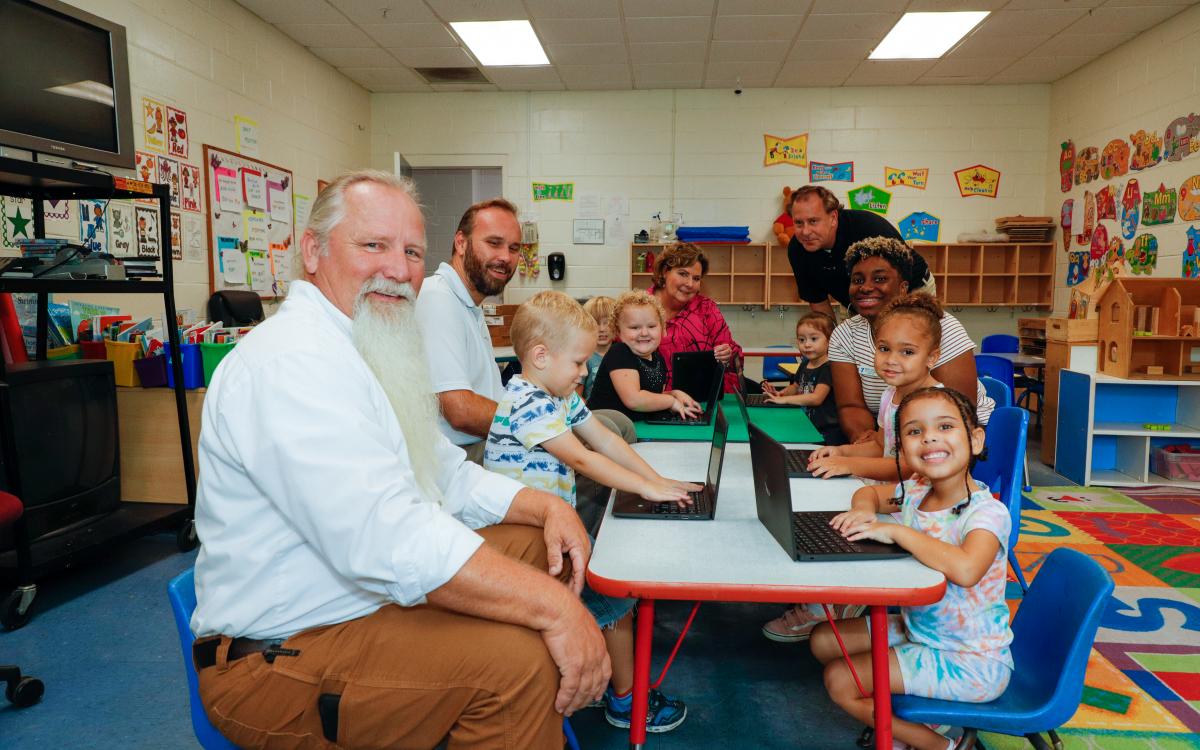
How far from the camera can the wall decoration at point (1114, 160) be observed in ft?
18.2

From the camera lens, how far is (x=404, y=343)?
58.8 inches

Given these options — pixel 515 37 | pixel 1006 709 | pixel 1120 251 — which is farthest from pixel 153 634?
pixel 1120 251

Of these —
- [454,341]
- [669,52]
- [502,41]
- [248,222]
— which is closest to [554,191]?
[502,41]

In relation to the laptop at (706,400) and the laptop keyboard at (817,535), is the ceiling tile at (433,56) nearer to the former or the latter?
the laptop at (706,400)

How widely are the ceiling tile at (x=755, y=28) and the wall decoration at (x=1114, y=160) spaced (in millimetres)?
2586

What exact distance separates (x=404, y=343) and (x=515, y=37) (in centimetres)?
482

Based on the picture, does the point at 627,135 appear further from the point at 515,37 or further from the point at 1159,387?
the point at 1159,387

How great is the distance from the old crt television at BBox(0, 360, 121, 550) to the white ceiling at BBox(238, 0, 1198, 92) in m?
3.02

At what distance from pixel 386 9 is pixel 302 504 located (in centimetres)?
481

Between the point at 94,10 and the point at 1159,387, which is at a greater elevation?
the point at 94,10

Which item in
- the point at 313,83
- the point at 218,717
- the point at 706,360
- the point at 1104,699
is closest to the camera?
the point at 218,717

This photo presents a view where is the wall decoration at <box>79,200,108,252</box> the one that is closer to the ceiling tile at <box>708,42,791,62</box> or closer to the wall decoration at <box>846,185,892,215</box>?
the ceiling tile at <box>708,42,791,62</box>

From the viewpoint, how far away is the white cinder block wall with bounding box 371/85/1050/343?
6750 millimetres

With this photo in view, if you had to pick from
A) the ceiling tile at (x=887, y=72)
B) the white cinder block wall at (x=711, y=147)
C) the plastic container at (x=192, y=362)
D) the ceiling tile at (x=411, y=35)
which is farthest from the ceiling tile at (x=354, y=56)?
the ceiling tile at (x=887, y=72)
